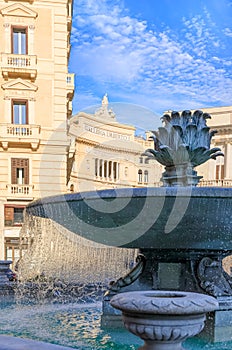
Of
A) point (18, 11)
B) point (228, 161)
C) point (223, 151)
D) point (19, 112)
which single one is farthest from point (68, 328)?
point (223, 151)

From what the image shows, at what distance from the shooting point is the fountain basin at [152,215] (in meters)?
3.97

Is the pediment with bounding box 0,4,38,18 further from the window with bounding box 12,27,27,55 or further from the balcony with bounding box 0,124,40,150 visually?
the balcony with bounding box 0,124,40,150

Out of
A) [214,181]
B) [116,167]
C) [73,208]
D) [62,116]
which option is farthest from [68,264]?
[116,167]

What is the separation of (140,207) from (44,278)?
5604 mm

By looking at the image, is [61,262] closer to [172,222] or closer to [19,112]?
[172,222]

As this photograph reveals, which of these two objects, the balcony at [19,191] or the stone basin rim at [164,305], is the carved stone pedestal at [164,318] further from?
the balcony at [19,191]

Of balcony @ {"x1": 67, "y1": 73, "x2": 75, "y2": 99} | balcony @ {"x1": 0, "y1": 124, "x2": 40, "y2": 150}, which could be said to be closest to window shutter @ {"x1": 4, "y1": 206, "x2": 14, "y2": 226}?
balcony @ {"x1": 0, "y1": 124, "x2": 40, "y2": 150}

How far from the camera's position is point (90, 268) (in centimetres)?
1123

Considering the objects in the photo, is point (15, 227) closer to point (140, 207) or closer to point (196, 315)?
point (140, 207)

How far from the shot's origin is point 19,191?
18.0m

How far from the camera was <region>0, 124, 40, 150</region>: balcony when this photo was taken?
58.2 feet

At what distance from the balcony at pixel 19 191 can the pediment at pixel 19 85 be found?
3968mm

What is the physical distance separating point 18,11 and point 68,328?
53.2 feet

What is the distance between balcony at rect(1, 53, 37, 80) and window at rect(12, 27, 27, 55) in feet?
1.37
